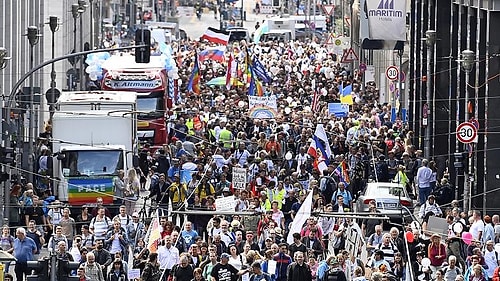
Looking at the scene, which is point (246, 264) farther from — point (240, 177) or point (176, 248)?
point (240, 177)

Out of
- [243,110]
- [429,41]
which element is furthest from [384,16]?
[243,110]

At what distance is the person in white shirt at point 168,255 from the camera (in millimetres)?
29417

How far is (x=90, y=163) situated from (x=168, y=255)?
1088cm

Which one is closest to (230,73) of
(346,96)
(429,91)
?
(346,96)

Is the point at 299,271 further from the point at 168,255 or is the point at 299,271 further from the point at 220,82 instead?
the point at 220,82

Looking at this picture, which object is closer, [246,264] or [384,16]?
[246,264]

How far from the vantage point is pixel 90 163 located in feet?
132

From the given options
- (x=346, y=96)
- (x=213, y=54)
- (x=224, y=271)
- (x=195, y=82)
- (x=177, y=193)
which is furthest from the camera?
(x=213, y=54)

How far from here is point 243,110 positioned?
190 feet

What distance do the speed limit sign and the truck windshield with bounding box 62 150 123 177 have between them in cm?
718

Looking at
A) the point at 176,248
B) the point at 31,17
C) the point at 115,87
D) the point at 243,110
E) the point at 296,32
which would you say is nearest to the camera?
the point at 176,248

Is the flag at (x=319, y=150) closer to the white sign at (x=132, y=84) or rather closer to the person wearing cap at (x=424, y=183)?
the person wearing cap at (x=424, y=183)

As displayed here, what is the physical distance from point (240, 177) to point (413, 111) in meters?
20.6

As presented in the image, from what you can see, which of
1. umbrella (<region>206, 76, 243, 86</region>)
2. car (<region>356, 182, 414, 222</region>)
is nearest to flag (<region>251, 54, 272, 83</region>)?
umbrella (<region>206, 76, 243, 86</region>)
